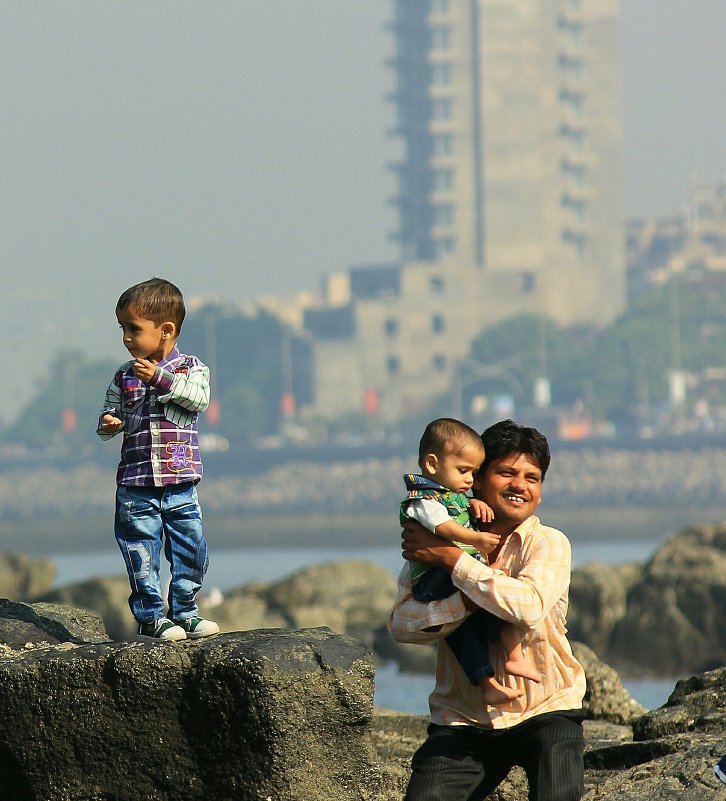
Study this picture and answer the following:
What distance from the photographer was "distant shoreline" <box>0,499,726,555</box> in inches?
3127

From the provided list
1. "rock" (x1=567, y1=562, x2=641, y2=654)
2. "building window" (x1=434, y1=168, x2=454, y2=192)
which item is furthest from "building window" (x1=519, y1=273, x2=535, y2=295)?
"rock" (x1=567, y1=562, x2=641, y2=654)

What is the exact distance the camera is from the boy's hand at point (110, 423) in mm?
5332

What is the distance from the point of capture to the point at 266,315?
121 meters

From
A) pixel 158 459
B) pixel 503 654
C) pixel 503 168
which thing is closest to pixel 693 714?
pixel 503 654

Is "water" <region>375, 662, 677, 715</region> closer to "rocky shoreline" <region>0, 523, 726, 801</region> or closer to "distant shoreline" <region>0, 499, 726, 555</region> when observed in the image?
"rocky shoreline" <region>0, 523, 726, 801</region>

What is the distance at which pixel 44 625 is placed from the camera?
566 cm

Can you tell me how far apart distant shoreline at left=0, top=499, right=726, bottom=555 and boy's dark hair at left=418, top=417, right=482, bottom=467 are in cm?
7166

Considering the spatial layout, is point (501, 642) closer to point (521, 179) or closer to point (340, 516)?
point (340, 516)

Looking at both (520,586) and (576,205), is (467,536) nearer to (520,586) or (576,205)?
(520,586)

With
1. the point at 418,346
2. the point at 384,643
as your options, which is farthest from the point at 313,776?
the point at 418,346

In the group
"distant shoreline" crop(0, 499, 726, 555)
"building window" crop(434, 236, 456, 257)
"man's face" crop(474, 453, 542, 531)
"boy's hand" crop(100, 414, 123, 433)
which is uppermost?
"building window" crop(434, 236, 456, 257)

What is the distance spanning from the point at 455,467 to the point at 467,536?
20 cm

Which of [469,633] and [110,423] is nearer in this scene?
[469,633]

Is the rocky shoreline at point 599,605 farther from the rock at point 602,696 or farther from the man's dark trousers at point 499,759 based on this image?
the man's dark trousers at point 499,759
